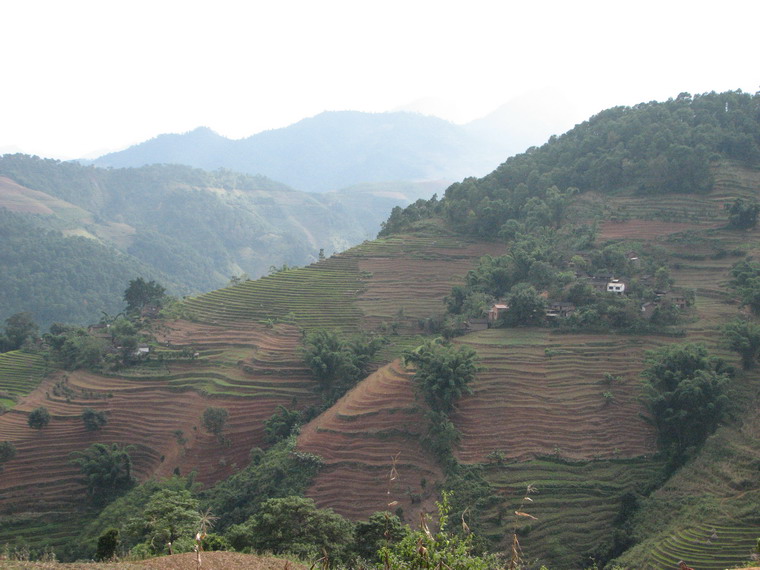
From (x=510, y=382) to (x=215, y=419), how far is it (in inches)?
482

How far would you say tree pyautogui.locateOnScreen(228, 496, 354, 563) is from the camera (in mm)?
15820

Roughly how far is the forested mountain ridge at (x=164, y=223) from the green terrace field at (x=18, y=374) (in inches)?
1330

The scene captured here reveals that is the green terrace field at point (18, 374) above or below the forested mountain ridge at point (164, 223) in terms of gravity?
below

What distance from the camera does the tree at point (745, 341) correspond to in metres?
22.6

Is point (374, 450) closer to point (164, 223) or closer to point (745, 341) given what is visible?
point (745, 341)

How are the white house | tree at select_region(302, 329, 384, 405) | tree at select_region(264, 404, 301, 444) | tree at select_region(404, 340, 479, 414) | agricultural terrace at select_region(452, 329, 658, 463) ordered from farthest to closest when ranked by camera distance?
the white house < tree at select_region(302, 329, 384, 405) < tree at select_region(264, 404, 301, 444) < tree at select_region(404, 340, 479, 414) < agricultural terrace at select_region(452, 329, 658, 463)

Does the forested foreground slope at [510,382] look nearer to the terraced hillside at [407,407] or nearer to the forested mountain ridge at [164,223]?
the terraced hillside at [407,407]

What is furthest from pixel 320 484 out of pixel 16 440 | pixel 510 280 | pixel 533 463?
pixel 510 280

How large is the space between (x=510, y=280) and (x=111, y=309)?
50.8m

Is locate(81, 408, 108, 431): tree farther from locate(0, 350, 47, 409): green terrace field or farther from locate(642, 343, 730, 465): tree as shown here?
locate(642, 343, 730, 465): tree

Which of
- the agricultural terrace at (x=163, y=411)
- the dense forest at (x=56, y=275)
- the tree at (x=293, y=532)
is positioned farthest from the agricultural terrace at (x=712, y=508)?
the dense forest at (x=56, y=275)

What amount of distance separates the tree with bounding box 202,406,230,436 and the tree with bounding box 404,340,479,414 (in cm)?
833

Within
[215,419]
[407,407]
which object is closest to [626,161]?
[407,407]

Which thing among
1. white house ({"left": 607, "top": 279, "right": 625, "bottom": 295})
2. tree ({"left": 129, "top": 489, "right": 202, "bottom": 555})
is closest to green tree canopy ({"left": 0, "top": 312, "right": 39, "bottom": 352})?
tree ({"left": 129, "top": 489, "right": 202, "bottom": 555})
